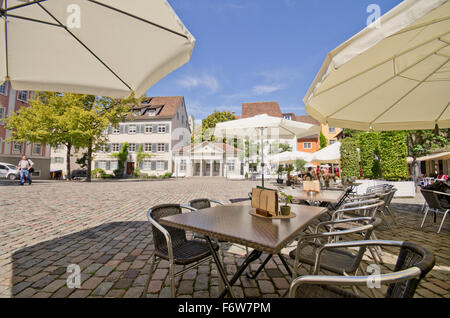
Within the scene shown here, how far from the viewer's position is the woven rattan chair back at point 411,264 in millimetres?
947

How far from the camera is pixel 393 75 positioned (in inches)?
127

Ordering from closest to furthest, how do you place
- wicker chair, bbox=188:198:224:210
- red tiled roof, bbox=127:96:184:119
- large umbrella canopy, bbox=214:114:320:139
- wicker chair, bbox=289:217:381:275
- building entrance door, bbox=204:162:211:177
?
wicker chair, bbox=289:217:381:275 → wicker chair, bbox=188:198:224:210 → large umbrella canopy, bbox=214:114:320:139 → red tiled roof, bbox=127:96:184:119 → building entrance door, bbox=204:162:211:177

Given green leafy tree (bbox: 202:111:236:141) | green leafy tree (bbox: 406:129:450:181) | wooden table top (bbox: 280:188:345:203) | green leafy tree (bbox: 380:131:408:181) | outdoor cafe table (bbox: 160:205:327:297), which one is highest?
green leafy tree (bbox: 202:111:236:141)

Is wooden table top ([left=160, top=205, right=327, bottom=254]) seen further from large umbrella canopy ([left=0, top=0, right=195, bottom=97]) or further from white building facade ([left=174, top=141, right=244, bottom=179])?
white building facade ([left=174, top=141, right=244, bottom=179])

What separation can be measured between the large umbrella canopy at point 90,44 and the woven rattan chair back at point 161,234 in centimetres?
166

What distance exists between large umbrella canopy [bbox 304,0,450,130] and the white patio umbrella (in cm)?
114

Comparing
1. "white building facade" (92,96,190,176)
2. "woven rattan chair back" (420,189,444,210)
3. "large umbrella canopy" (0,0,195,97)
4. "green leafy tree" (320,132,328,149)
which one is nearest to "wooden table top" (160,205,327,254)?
"large umbrella canopy" (0,0,195,97)

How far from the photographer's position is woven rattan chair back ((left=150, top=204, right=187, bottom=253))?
2.12m

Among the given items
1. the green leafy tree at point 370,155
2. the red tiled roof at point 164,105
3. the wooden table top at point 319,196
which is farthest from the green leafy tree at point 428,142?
the red tiled roof at point 164,105

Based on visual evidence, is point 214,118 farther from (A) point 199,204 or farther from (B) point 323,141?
(A) point 199,204

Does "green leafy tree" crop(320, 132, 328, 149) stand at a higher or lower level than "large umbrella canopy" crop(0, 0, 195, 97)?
higher

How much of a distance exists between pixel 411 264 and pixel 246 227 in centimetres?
100
